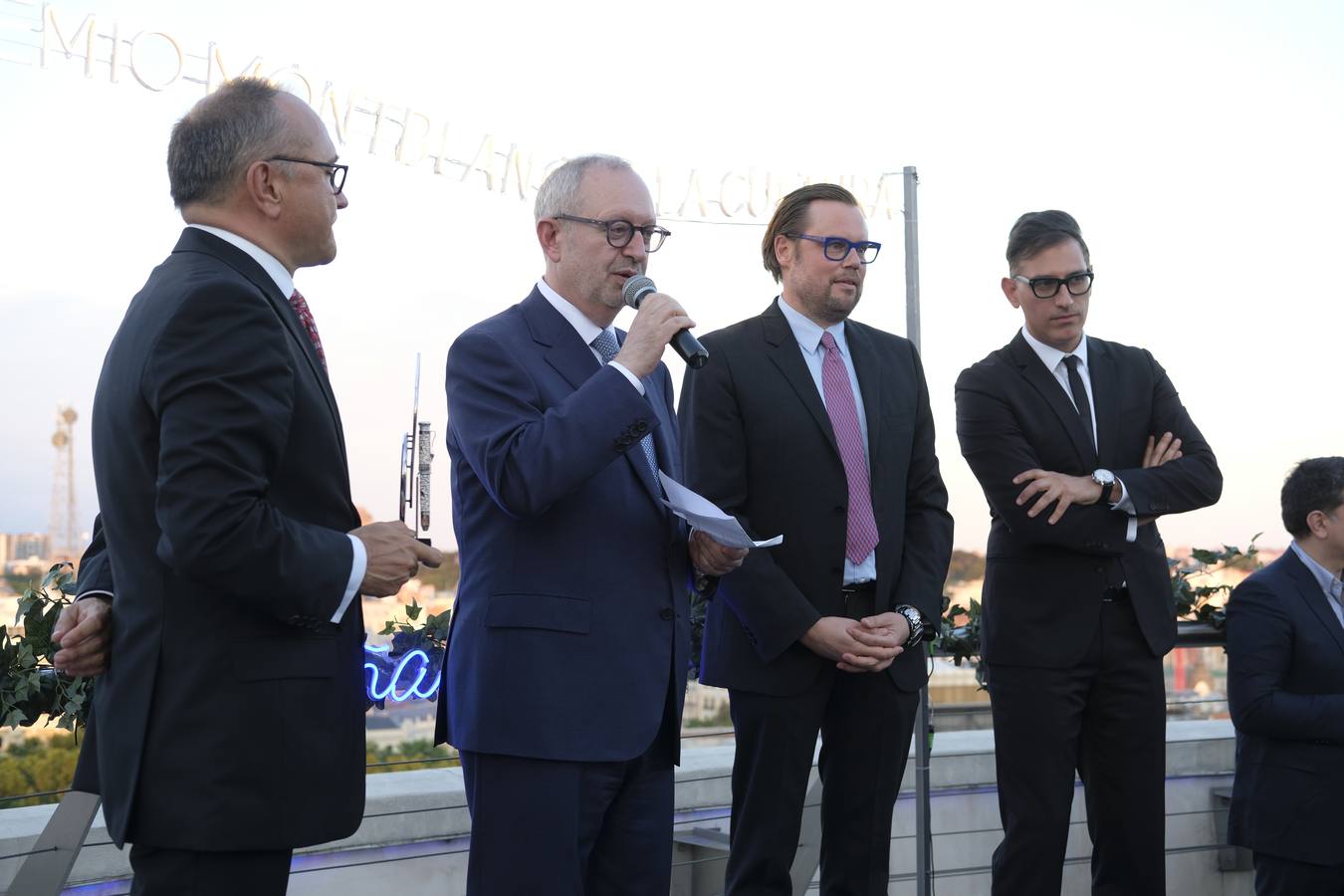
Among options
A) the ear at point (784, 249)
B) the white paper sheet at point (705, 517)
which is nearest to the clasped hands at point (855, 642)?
the white paper sheet at point (705, 517)

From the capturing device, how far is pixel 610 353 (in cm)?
226

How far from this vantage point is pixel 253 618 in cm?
164

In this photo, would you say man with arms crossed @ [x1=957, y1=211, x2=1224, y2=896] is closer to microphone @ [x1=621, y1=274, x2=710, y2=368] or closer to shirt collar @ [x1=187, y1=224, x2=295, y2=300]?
microphone @ [x1=621, y1=274, x2=710, y2=368]

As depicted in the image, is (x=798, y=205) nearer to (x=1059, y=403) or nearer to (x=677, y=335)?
(x=1059, y=403)

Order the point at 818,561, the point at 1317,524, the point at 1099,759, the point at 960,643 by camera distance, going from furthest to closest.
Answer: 1. the point at 960,643
2. the point at 1317,524
3. the point at 1099,759
4. the point at 818,561

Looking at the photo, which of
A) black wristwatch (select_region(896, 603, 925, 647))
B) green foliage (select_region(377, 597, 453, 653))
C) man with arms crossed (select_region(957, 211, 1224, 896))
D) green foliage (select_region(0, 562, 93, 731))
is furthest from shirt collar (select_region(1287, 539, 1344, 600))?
green foliage (select_region(0, 562, 93, 731))

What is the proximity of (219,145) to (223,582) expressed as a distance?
2.10ft

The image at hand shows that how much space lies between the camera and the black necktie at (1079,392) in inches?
124

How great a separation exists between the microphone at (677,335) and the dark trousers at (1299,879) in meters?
2.45

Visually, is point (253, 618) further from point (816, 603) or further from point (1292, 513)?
point (1292, 513)

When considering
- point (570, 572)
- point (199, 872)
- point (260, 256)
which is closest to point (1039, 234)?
point (570, 572)

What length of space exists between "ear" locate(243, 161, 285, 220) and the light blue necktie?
2.09 feet

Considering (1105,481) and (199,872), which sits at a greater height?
(1105,481)

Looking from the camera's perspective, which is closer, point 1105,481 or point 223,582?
point 223,582
